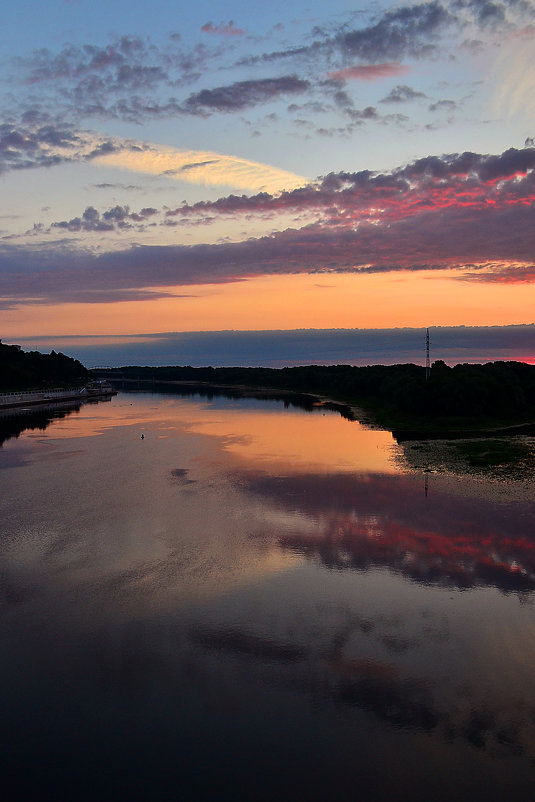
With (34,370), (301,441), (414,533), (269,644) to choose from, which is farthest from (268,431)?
(34,370)

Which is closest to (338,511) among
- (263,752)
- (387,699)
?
(387,699)

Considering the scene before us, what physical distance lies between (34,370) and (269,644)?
133685 mm

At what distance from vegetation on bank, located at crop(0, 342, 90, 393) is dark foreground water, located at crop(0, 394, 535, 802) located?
9121 cm

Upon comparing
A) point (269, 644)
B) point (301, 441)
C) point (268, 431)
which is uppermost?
point (268, 431)

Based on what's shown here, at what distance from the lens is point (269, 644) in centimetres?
1546

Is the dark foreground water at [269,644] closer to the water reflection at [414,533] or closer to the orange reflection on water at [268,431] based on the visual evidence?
the water reflection at [414,533]

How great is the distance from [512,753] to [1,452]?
4508cm

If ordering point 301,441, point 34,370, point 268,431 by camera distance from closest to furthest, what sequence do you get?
point 301,441, point 268,431, point 34,370

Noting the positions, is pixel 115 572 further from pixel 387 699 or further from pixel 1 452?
pixel 1 452

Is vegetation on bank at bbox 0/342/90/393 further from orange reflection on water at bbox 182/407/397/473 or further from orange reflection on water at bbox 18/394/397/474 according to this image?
orange reflection on water at bbox 182/407/397/473

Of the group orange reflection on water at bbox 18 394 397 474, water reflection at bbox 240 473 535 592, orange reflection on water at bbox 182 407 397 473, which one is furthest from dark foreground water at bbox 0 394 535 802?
orange reflection on water at bbox 18 394 397 474

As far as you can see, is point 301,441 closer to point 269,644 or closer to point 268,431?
point 268,431

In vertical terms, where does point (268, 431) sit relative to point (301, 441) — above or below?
above

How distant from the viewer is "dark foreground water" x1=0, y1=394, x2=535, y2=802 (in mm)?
11234
